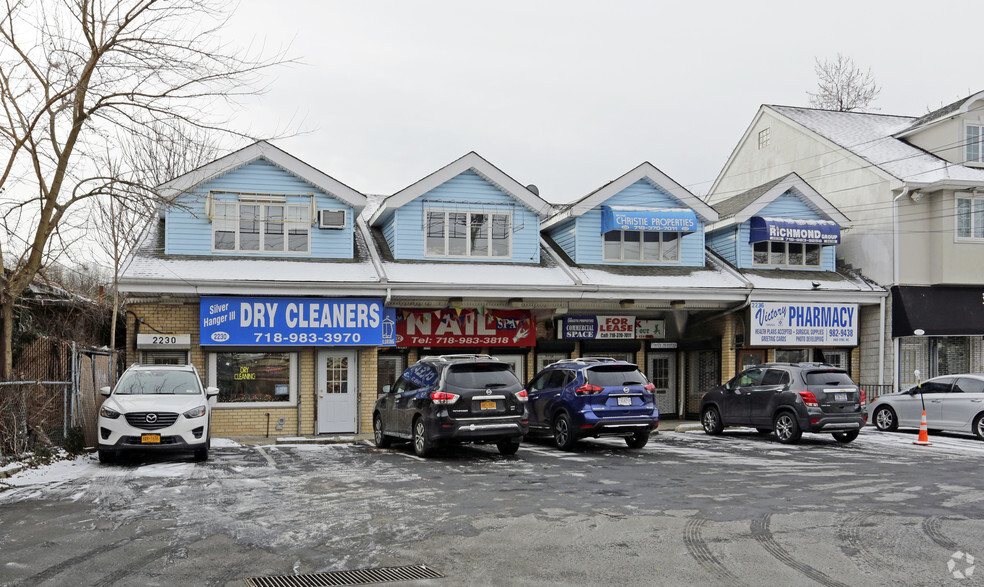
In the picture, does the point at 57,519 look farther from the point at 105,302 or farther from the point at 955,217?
the point at 955,217

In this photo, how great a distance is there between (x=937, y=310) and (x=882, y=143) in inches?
248

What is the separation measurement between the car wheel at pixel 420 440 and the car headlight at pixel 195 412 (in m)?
3.74

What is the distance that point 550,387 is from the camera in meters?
17.0

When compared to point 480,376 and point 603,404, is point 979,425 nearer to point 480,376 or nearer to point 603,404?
point 603,404

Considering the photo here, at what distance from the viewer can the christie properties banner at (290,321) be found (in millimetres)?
19016

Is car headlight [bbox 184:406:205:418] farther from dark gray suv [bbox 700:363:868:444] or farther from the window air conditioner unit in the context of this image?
dark gray suv [bbox 700:363:868:444]

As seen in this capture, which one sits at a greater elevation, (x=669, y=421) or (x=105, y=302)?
(x=105, y=302)

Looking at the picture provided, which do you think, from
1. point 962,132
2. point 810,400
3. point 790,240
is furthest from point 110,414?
point 962,132

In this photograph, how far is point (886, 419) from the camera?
68.3ft

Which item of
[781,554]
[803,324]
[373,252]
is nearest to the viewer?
[781,554]

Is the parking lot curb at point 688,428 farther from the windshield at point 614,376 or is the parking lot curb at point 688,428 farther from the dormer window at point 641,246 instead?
the windshield at point 614,376

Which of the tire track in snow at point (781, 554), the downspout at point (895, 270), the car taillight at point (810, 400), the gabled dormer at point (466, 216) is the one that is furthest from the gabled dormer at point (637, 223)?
the tire track in snow at point (781, 554)

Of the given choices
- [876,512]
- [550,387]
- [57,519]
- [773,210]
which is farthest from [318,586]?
[773,210]

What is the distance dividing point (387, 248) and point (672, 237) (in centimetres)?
842
